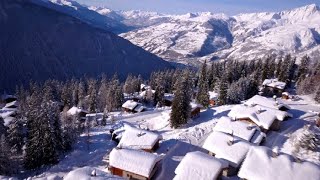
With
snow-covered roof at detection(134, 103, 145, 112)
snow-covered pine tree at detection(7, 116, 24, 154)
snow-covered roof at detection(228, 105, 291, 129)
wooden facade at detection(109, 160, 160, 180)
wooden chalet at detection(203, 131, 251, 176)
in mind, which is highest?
snow-covered roof at detection(228, 105, 291, 129)

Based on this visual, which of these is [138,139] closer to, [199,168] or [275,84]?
[199,168]

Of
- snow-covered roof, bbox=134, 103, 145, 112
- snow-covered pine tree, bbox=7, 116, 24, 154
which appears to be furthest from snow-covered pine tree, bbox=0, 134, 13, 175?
snow-covered roof, bbox=134, 103, 145, 112

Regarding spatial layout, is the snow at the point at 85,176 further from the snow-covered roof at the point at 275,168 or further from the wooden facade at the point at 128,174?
the snow-covered roof at the point at 275,168

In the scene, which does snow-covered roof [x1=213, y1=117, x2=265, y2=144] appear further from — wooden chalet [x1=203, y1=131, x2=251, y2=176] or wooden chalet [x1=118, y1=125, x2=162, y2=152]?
wooden chalet [x1=118, y1=125, x2=162, y2=152]

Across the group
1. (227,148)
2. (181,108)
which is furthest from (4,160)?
(181,108)

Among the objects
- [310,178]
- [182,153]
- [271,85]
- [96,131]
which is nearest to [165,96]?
[271,85]
